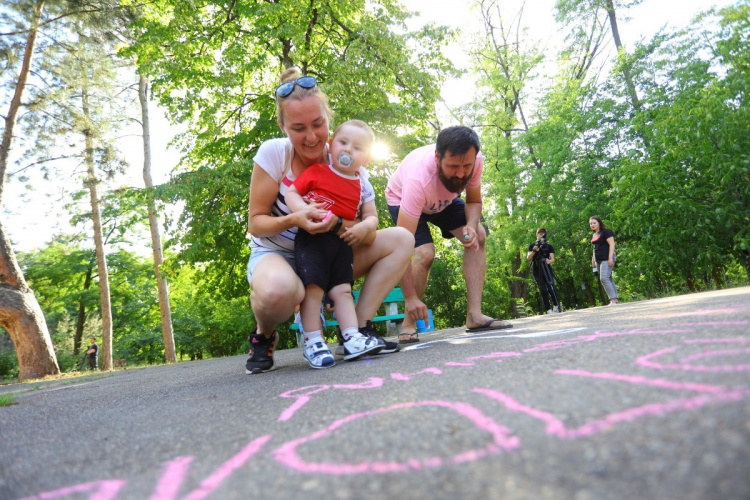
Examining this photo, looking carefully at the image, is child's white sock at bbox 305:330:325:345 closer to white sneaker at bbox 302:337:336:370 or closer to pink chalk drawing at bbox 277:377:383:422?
white sneaker at bbox 302:337:336:370

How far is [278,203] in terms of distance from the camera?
123 inches

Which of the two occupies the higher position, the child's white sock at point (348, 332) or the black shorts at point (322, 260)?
the black shorts at point (322, 260)

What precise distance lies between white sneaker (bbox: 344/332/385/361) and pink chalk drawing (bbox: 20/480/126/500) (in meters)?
1.87

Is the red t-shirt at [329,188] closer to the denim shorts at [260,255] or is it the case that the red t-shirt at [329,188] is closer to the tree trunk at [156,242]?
the denim shorts at [260,255]

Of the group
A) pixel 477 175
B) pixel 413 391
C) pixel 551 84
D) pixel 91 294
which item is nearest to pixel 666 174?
pixel 477 175

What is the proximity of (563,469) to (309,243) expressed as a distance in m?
2.29

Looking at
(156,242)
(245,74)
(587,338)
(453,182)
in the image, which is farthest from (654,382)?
(156,242)

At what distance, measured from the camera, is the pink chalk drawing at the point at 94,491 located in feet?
3.34

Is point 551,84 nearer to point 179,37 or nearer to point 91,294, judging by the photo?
point 179,37

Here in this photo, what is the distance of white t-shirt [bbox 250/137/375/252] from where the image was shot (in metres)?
3.03

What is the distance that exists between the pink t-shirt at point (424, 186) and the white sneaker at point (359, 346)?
128 cm

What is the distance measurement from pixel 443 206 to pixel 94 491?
3400 mm

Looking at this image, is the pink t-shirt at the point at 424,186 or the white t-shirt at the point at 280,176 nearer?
the white t-shirt at the point at 280,176

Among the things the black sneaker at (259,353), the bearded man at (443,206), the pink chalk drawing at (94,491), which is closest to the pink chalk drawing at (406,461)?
the pink chalk drawing at (94,491)
